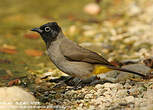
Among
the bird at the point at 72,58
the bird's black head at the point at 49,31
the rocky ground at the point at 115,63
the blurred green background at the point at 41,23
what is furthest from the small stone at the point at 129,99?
the blurred green background at the point at 41,23

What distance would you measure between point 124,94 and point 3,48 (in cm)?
372

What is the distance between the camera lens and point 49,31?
200 inches

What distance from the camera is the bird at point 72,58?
4867 millimetres

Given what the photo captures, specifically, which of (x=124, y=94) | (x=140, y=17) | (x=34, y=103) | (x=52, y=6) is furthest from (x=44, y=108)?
(x=52, y=6)

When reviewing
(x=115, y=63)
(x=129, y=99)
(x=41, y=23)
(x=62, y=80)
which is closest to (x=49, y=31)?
(x=62, y=80)

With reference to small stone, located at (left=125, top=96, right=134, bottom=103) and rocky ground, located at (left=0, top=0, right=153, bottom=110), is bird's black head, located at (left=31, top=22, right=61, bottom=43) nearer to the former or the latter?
rocky ground, located at (left=0, top=0, right=153, bottom=110)

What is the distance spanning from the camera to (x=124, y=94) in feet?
14.1

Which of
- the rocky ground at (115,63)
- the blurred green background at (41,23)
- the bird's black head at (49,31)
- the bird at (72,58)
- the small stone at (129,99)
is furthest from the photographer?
the blurred green background at (41,23)

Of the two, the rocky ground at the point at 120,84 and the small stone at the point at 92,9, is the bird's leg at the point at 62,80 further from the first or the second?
the small stone at the point at 92,9

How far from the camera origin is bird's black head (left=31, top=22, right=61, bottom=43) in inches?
199

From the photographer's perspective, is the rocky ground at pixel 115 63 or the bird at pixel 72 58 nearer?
the rocky ground at pixel 115 63

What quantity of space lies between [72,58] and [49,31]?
61cm

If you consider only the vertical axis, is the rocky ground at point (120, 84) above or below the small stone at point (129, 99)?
above

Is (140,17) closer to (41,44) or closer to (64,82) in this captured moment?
(41,44)
